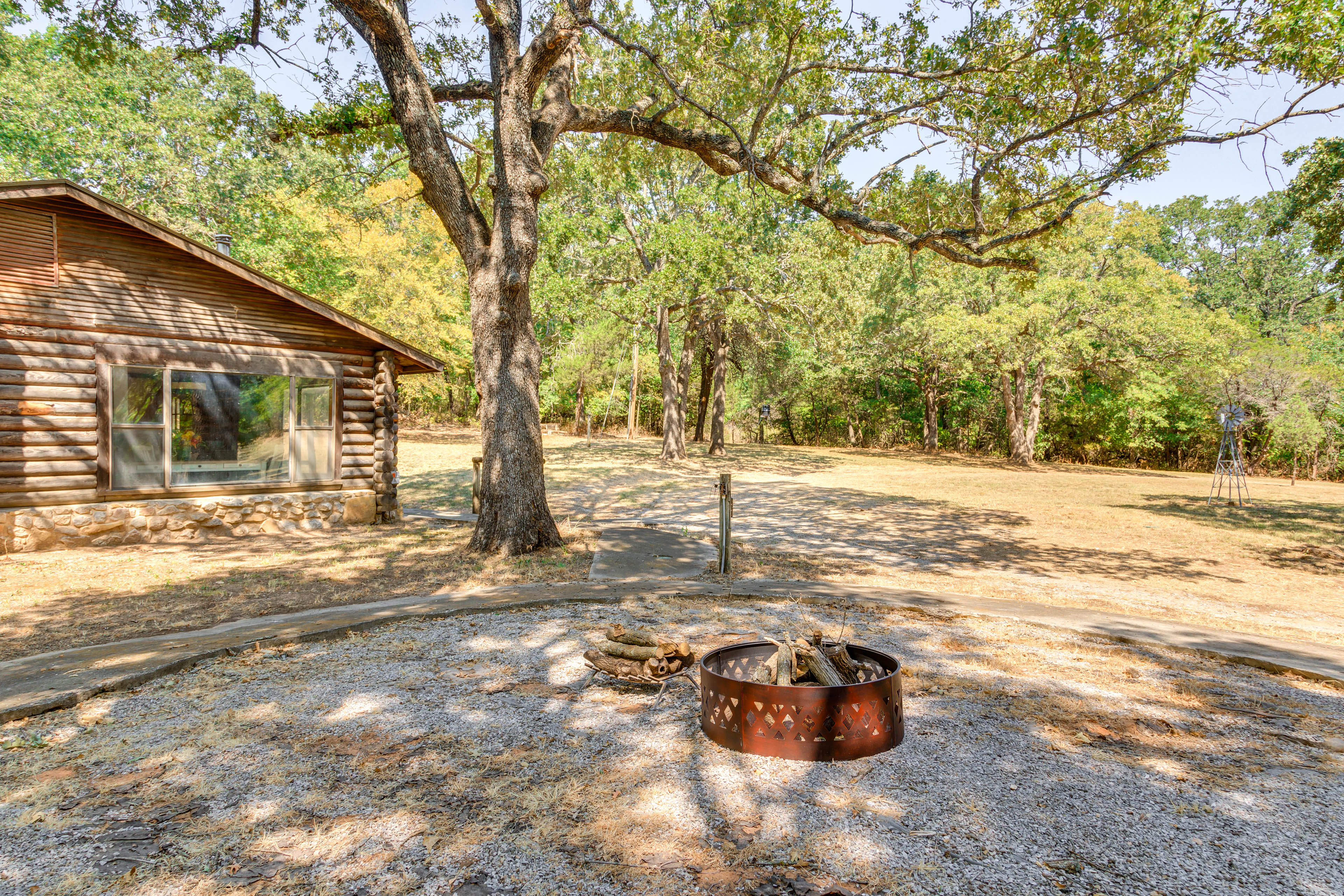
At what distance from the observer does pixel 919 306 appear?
29.3m

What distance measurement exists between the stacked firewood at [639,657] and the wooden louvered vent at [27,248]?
8738mm

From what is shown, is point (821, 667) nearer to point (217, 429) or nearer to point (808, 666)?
point (808, 666)

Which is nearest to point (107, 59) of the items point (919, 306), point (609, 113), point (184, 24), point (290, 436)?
point (184, 24)

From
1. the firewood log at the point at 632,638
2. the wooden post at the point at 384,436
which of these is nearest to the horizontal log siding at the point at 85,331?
the wooden post at the point at 384,436

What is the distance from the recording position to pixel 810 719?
302 centimetres

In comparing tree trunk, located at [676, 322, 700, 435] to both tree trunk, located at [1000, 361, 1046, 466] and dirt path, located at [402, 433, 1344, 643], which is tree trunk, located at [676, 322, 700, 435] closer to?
dirt path, located at [402, 433, 1344, 643]

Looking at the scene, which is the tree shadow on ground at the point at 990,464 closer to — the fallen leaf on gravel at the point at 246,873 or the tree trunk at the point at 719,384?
the tree trunk at the point at 719,384

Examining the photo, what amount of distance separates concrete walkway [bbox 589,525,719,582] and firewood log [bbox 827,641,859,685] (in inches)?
140

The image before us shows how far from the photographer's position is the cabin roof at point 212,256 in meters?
7.84

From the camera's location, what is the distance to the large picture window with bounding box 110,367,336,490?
9.15 meters

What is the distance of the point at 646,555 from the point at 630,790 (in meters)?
5.41

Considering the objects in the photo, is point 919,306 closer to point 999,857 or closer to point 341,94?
point 341,94

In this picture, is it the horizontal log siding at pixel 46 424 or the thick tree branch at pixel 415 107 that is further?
the horizontal log siding at pixel 46 424

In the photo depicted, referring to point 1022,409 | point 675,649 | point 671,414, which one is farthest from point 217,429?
point 1022,409
